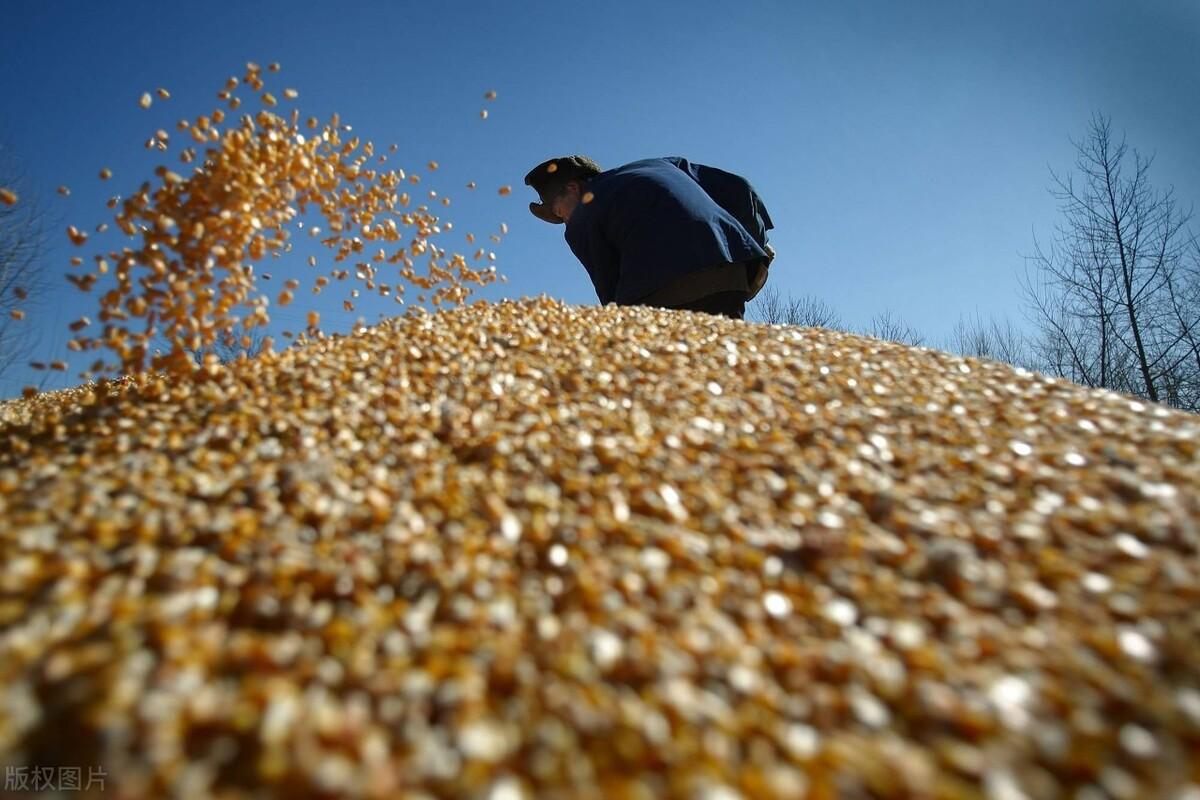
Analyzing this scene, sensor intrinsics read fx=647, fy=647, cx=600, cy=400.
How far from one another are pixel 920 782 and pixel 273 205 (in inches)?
93.7

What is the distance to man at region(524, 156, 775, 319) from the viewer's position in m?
3.70

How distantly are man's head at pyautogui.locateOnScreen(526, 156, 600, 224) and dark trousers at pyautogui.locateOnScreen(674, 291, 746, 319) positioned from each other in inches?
49.1

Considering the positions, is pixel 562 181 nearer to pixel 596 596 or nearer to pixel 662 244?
pixel 662 244

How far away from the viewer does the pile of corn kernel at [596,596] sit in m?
0.76

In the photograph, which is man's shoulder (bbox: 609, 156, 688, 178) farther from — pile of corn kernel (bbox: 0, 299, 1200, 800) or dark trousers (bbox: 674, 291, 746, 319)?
pile of corn kernel (bbox: 0, 299, 1200, 800)

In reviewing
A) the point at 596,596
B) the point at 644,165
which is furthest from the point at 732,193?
the point at 596,596

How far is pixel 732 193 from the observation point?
464cm

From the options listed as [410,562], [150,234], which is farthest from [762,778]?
[150,234]

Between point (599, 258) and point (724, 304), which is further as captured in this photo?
point (599, 258)

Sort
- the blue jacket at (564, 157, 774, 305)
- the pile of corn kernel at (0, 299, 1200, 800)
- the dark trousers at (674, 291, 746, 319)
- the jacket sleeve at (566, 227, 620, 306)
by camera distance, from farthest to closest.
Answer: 1. the jacket sleeve at (566, 227, 620, 306)
2. the dark trousers at (674, 291, 746, 319)
3. the blue jacket at (564, 157, 774, 305)
4. the pile of corn kernel at (0, 299, 1200, 800)

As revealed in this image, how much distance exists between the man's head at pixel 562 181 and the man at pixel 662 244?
21cm

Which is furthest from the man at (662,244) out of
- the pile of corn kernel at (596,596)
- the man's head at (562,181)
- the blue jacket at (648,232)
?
the pile of corn kernel at (596,596)

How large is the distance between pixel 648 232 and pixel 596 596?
307 cm

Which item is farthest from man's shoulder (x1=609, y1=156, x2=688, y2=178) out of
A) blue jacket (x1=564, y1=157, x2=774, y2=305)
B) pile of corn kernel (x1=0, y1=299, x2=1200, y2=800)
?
Result: pile of corn kernel (x1=0, y1=299, x2=1200, y2=800)
